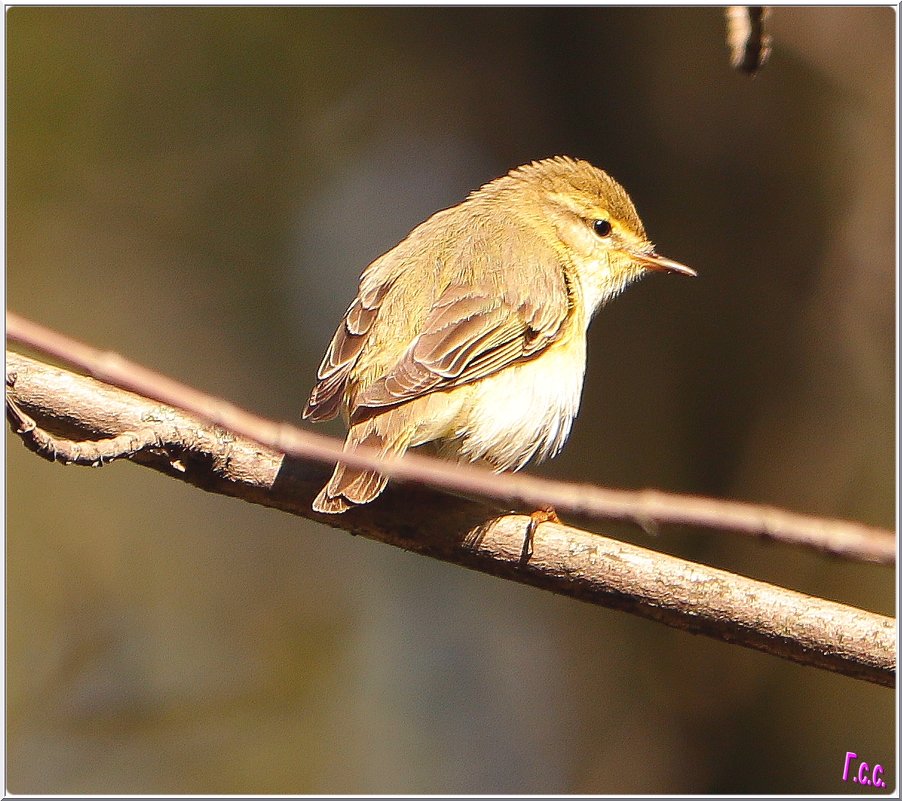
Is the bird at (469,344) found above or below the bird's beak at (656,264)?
below

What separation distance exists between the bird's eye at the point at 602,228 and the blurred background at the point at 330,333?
1.45 meters

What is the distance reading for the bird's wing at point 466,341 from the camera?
317 cm

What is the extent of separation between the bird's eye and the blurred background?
145 cm

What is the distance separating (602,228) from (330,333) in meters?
3.26

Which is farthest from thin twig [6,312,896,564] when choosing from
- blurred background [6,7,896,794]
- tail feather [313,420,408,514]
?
blurred background [6,7,896,794]

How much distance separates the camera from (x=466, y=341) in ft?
11.1

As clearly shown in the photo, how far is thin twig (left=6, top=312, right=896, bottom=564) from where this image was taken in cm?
122

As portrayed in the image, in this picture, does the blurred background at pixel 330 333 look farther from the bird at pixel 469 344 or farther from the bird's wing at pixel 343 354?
the bird's wing at pixel 343 354

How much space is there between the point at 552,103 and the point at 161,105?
273cm

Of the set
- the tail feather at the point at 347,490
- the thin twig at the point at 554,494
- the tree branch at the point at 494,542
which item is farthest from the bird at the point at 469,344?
the thin twig at the point at 554,494

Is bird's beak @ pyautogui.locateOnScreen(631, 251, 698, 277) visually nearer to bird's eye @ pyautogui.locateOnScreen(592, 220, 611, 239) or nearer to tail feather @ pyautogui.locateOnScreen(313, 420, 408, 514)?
bird's eye @ pyautogui.locateOnScreen(592, 220, 611, 239)

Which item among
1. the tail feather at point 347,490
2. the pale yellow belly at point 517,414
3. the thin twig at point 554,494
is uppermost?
the pale yellow belly at point 517,414

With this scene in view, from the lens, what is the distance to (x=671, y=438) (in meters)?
5.93

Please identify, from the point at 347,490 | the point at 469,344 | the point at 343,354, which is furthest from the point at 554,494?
the point at 343,354
